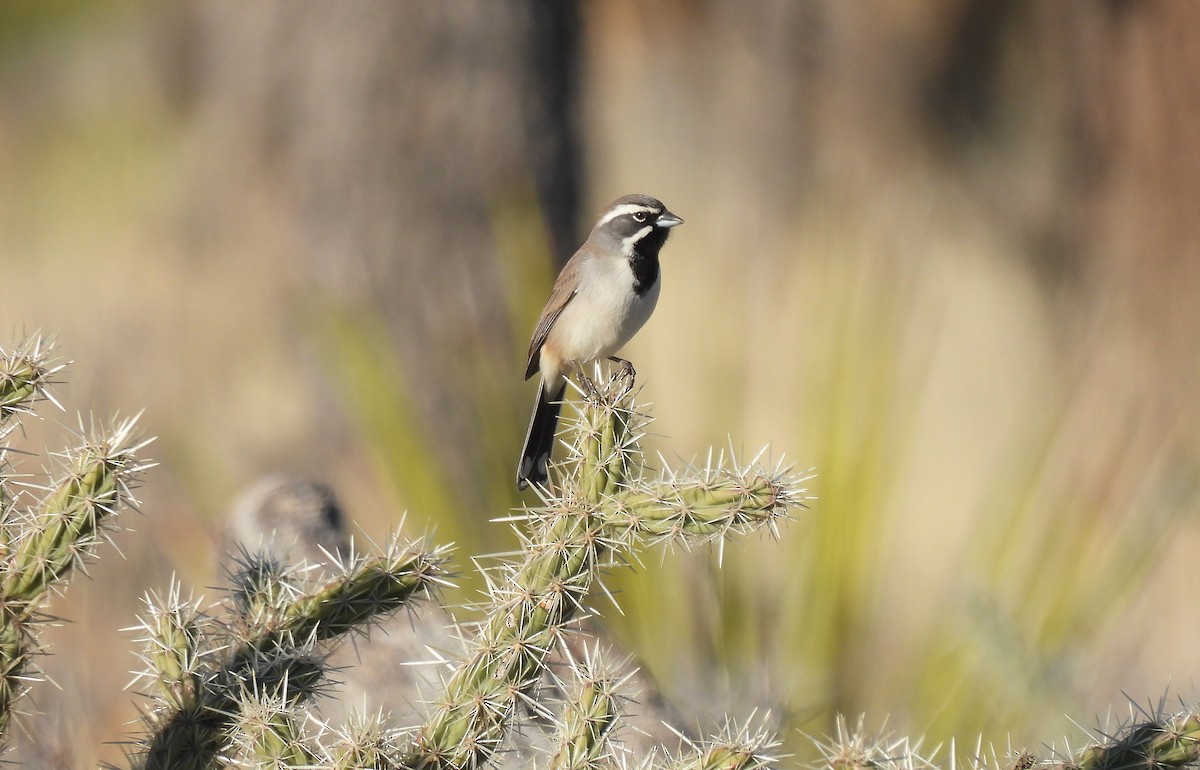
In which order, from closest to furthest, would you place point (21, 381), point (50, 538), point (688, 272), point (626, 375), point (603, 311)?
1. point (50, 538)
2. point (21, 381)
3. point (626, 375)
4. point (603, 311)
5. point (688, 272)

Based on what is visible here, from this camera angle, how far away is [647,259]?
12.8ft

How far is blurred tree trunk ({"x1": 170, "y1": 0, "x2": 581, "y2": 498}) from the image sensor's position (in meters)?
6.57

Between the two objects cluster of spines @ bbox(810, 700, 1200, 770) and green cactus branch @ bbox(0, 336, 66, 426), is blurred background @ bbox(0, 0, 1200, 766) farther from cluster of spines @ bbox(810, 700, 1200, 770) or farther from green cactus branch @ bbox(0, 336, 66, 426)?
green cactus branch @ bbox(0, 336, 66, 426)

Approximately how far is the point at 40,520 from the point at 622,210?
2.38 m

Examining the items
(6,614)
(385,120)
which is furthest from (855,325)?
(6,614)

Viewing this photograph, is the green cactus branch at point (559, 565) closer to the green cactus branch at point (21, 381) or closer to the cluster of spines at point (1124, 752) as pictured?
the cluster of spines at point (1124, 752)

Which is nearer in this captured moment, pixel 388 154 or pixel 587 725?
pixel 587 725

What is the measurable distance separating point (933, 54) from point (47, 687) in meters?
Result: 6.42

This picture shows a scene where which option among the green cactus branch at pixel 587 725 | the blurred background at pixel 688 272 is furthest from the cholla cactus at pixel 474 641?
the blurred background at pixel 688 272

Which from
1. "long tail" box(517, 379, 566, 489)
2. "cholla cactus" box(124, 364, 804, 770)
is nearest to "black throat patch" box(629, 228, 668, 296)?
"long tail" box(517, 379, 566, 489)

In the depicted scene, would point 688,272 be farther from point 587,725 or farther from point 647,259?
point 587,725

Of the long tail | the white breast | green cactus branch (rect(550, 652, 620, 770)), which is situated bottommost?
green cactus branch (rect(550, 652, 620, 770))

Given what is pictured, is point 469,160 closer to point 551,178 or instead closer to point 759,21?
point 551,178

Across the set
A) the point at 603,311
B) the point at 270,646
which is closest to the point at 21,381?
the point at 270,646
